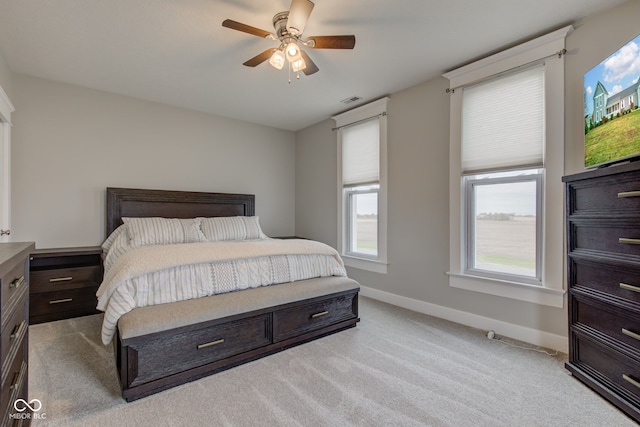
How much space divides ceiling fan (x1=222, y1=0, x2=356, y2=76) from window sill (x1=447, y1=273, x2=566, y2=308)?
2389mm

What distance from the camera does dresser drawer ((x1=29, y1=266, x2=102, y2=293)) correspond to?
2.97 m

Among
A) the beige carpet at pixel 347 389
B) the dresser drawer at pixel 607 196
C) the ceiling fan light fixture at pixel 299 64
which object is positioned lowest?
the beige carpet at pixel 347 389

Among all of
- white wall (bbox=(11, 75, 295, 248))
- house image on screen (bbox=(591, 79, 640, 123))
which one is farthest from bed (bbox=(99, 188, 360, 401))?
house image on screen (bbox=(591, 79, 640, 123))

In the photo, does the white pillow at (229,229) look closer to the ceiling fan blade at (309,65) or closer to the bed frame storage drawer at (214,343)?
the bed frame storage drawer at (214,343)

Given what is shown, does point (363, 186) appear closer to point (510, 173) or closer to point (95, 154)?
point (510, 173)

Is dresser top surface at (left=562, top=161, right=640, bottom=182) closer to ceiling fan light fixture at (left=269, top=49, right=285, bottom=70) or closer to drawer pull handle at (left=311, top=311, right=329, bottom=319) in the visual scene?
drawer pull handle at (left=311, top=311, right=329, bottom=319)

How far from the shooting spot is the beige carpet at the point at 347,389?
1.62 meters

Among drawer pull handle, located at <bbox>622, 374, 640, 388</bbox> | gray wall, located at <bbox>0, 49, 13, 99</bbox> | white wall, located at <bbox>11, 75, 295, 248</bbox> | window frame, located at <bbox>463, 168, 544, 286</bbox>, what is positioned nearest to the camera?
drawer pull handle, located at <bbox>622, 374, 640, 388</bbox>

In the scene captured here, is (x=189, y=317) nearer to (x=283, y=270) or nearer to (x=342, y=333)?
(x=283, y=270)

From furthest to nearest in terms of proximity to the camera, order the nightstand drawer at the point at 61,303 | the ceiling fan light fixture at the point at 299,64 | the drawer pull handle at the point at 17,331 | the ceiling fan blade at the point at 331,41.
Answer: the nightstand drawer at the point at 61,303 < the ceiling fan light fixture at the point at 299,64 < the ceiling fan blade at the point at 331,41 < the drawer pull handle at the point at 17,331

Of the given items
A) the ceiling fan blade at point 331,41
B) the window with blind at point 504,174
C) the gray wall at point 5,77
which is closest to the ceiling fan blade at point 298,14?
the ceiling fan blade at point 331,41

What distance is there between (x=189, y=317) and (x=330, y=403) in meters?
1.07

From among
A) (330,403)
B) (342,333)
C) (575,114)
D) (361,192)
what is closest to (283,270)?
(342,333)

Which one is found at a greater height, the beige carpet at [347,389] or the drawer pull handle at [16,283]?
the drawer pull handle at [16,283]
